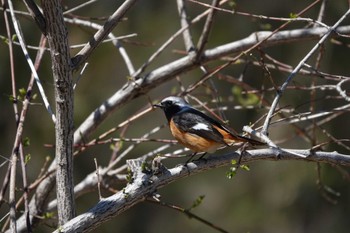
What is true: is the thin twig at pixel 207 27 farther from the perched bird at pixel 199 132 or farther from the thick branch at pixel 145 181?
the thick branch at pixel 145 181

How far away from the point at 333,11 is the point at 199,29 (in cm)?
264

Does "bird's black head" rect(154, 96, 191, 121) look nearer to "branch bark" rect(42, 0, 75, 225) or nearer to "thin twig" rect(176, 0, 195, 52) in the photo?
"thin twig" rect(176, 0, 195, 52)

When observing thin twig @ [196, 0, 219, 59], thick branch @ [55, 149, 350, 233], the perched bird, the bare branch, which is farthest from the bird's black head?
the bare branch

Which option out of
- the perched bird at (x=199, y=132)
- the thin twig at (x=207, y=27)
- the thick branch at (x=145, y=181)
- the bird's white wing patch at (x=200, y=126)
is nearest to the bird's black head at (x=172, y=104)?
the perched bird at (x=199, y=132)

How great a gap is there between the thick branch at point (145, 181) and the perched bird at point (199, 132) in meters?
0.65

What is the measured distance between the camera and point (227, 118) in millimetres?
9656

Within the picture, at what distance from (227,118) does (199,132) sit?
5.48 metres

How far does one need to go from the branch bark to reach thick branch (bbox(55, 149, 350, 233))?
0.63 ft

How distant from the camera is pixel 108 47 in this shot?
405 inches

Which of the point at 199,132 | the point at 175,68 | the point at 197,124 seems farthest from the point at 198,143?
the point at 175,68

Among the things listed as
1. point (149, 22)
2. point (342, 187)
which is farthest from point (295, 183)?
point (149, 22)

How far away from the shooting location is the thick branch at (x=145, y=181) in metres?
2.82

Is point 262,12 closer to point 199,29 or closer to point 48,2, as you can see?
point 199,29

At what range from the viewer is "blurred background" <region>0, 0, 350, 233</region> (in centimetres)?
927
